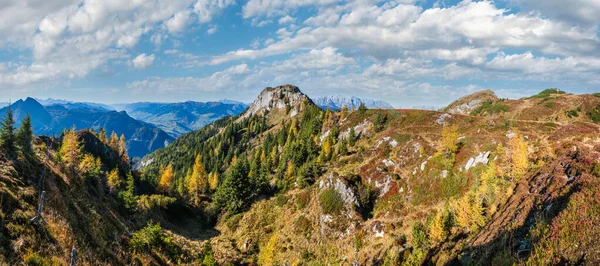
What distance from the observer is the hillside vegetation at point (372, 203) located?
71.3 feet

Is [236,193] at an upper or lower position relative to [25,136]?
lower

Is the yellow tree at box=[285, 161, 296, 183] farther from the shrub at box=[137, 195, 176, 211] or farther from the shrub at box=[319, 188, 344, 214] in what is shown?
the shrub at box=[137, 195, 176, 211]

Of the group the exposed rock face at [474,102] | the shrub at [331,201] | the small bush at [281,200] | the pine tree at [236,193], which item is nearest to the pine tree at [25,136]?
the pine tree at [236,193]

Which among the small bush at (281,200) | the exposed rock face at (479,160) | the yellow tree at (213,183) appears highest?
the exposed rock face at (479,160)

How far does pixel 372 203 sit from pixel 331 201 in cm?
908

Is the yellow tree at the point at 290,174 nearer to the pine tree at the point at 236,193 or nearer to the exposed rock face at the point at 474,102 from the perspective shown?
the pine tree at the point at 236,193

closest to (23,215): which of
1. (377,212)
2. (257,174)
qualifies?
(377,212)

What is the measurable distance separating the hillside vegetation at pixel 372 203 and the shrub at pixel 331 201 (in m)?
0.30

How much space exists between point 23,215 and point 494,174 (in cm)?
5590

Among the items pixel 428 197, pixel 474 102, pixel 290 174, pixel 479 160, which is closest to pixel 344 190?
pixel 428 197

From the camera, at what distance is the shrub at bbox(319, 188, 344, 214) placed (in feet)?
202

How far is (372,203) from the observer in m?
62.7

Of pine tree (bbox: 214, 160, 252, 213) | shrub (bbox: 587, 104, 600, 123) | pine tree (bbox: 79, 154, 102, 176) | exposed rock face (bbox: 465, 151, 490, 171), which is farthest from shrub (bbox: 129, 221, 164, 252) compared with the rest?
shrub (bbox: 587, 104, 600, 123)

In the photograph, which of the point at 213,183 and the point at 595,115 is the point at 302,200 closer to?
A: the point at 213,183
